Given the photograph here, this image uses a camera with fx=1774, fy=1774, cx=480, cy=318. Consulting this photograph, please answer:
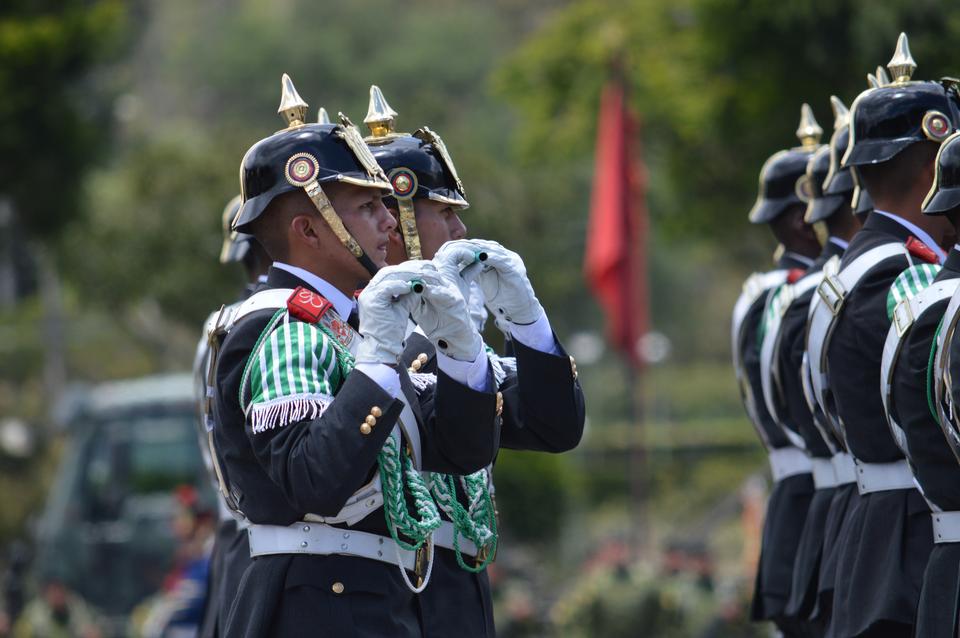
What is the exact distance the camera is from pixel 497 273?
181 inches

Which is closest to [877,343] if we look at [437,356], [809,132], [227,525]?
[437,356]

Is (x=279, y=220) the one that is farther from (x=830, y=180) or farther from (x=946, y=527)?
(x=830, y=180)

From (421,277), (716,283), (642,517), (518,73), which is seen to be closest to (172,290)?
(518,73)

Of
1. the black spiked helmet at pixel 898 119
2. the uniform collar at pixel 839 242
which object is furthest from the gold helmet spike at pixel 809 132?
the black spiked helmet at pixel 898 119

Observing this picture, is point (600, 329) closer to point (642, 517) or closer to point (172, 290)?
point (172, 290)

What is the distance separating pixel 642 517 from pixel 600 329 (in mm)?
23577

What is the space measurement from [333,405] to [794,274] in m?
3.41

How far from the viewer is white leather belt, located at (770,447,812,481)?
709 centimetres

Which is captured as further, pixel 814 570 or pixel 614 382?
pixel 614 382

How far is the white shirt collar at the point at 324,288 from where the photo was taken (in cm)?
472

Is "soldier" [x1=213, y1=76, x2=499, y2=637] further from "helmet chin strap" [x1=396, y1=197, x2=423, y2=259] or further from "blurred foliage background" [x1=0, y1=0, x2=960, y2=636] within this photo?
"blurred foliage background" [x1=0, y1=0, x2=960, y2=636]

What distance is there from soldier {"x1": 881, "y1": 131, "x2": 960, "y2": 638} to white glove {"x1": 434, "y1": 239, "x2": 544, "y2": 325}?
43.6 inches

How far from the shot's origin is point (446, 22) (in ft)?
179

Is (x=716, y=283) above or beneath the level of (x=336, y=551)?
beneath
